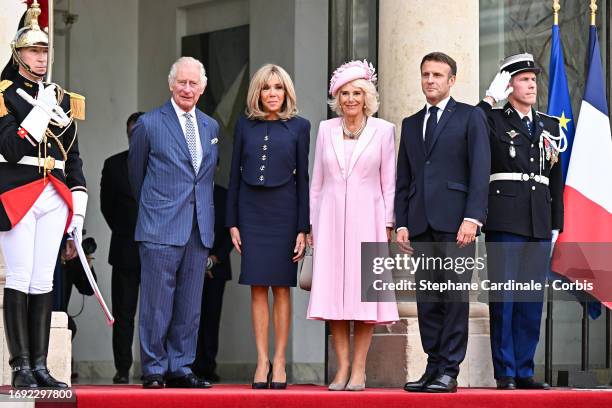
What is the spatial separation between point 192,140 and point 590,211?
3.00 m

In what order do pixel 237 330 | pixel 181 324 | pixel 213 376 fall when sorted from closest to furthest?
pixel 181 324, pixel 213 376, pixel 237 330

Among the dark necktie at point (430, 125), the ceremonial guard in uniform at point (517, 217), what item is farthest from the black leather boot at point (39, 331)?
the ceremonial guard in uniform at point (517, 217)

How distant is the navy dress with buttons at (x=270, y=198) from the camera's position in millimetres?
9906

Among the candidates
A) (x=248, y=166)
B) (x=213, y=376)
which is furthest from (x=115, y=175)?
(x=248, y=166)

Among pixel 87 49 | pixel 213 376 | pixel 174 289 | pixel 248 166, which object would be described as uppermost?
pixel 87 49

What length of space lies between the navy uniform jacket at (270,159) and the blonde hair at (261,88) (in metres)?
0.06

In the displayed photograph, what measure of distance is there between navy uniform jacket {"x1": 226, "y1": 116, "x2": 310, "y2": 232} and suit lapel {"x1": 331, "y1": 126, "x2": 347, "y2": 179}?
7.1 inches

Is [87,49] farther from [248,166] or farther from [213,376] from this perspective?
[248,166]

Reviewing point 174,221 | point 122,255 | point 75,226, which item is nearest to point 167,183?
point 174,221

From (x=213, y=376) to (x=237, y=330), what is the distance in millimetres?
1542

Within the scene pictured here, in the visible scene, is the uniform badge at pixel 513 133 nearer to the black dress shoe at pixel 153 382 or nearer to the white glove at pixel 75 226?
the black dress shoe at pixel 153 382

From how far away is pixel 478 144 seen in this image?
9711mm

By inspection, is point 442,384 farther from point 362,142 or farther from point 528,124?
point 528,124

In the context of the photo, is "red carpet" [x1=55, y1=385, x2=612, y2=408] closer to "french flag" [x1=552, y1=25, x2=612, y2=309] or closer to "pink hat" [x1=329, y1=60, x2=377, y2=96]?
"french flag" [x1=552, y1=25, x2=612, y2=309]
